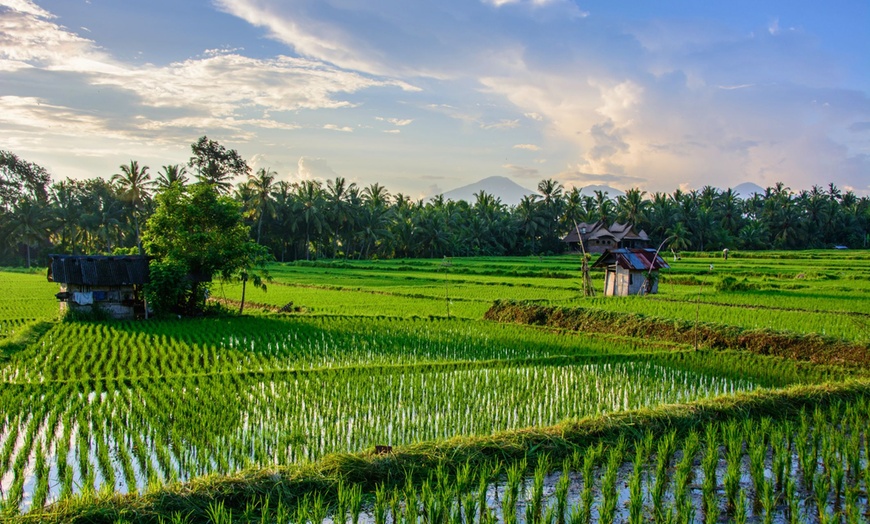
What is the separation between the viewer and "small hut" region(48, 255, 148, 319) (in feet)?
49.7

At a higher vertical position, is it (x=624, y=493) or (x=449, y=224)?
(x=449, y=224)

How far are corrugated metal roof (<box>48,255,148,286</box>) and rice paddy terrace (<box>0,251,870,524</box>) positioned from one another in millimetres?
1107

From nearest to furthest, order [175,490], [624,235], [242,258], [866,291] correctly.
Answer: [175,490] → [242,258] → [866,291] → [624,235]

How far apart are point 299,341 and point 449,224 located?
3843cm

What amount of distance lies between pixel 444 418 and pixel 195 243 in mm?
11480

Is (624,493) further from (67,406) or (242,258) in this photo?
(242,258)

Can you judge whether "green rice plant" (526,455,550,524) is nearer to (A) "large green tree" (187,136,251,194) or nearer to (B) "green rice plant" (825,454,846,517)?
(B) "green rice plant" (825,454,846,517)

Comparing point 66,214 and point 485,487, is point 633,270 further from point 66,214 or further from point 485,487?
point 66,214

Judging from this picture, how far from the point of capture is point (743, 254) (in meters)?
38.2

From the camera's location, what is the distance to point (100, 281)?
15180 millimetres

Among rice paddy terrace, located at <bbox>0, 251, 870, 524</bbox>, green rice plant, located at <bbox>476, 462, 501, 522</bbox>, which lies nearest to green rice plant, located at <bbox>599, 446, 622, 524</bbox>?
rice paddy terrace, located at <bbox>0, 251, 870, 524</bbox>

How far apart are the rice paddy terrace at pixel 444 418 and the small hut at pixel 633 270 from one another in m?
3.85

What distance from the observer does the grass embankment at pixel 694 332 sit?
9.92 meters

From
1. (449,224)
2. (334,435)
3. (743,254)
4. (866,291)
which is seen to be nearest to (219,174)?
(449,224)
